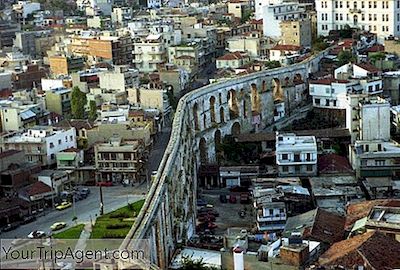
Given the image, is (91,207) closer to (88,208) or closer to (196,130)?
(88,208)

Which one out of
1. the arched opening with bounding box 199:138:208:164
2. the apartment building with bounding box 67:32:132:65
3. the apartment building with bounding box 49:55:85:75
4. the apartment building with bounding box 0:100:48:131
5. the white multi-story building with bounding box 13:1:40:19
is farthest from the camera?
the white multi-story building with bounding box 13:1:40:19

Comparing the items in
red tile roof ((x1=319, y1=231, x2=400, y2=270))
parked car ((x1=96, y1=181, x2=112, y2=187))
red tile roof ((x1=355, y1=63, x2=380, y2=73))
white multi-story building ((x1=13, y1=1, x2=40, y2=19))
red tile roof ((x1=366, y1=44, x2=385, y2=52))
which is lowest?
parked car ((x1=96, y1=181, x2=112, y2=187))

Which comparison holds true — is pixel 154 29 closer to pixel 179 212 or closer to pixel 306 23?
pixel 306 23

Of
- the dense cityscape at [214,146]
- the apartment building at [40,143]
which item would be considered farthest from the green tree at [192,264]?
the apartment building at [40,143]

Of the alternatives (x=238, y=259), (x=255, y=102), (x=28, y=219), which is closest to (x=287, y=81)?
(x=255, y=102)

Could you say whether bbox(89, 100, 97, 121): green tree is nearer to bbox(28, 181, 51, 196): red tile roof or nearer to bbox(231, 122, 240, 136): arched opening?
bbox(231, 122, 240, 136): arched opening

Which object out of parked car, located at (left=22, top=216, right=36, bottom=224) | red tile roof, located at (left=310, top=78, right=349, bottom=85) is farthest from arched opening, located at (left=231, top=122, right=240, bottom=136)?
parked car, located at (left=22, top=216, right=36, bottom=224)
